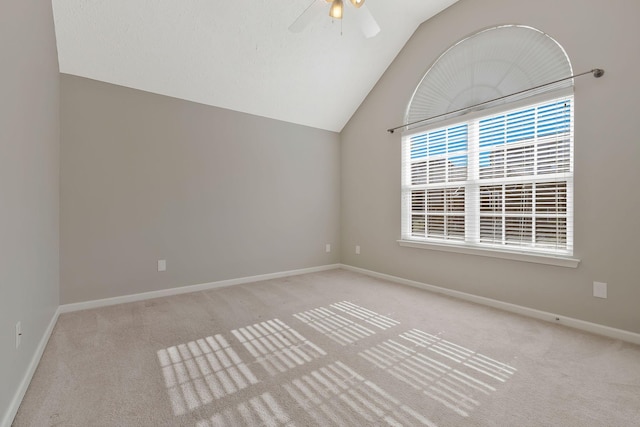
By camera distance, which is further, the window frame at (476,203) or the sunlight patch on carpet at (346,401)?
the window frame at (476,203)

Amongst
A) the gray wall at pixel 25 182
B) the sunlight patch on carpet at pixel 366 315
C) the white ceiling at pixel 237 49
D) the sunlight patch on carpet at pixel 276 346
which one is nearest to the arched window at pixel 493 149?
the white ceiling at pixel 237 49

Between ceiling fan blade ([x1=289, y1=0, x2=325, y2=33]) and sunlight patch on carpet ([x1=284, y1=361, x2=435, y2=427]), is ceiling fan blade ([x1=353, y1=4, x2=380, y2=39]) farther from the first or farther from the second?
sunlight patch on carpet ([x1=284, y1=361, x2=435, y2=427])

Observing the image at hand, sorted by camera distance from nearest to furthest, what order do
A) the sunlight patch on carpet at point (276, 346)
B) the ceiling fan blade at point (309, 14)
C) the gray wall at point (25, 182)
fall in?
the gray wall at point (25, 182), the sunlight patch on carpet at point (276, 346), the ceiling fan blade at point (309, 14)

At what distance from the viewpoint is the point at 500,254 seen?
284cm

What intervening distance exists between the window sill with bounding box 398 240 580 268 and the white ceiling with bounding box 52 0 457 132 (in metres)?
2.28

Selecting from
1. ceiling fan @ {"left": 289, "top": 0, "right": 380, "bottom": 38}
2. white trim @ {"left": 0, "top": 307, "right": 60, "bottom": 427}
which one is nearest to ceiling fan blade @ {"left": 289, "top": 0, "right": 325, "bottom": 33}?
ceiling fan @ {"left": 289, "top": 0, "right": 380, "bottom": 38}

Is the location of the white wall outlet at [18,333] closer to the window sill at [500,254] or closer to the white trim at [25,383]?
the white trim at [25,383]

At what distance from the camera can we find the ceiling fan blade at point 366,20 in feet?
7.32

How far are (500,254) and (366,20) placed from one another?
8.03ft

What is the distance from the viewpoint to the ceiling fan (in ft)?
6.74

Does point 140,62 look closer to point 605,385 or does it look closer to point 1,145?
point 1,145

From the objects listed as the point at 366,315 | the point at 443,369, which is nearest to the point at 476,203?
the point at 366,315

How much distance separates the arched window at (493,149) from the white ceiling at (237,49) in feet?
2.77

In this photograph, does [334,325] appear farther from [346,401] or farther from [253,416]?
[253,416]
